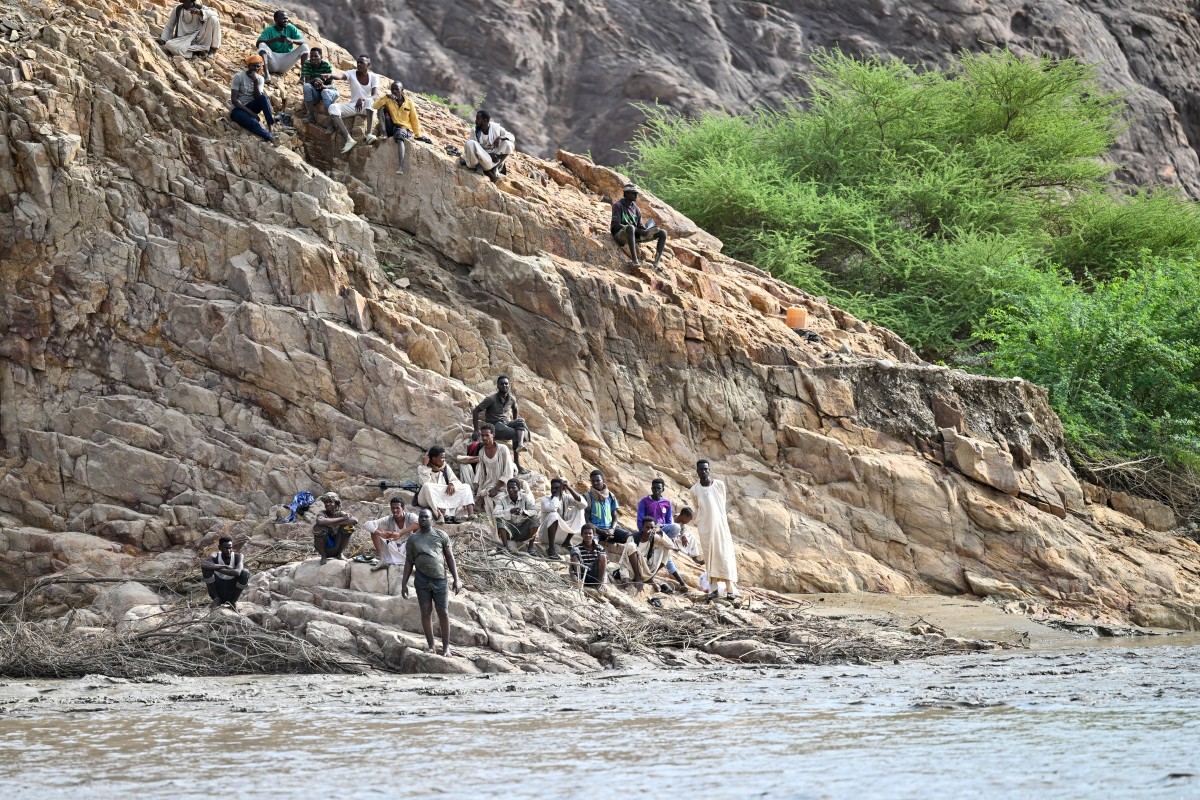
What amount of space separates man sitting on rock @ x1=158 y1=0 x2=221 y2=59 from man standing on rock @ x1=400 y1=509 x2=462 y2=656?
917 cm

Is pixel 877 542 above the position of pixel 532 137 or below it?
below

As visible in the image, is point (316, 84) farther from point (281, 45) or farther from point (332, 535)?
point (332, 535)

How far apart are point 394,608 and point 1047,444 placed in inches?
398

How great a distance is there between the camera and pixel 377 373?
1534 cm

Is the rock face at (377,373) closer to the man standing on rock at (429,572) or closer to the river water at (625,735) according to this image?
the man standing on rock at (429,572)

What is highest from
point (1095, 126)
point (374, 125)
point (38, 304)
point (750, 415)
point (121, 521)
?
point (1095, 126)

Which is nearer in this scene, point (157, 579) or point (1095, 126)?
point (157, 579)

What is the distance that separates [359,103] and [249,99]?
4.74 feet

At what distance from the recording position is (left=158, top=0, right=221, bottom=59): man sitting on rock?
56.6 feet

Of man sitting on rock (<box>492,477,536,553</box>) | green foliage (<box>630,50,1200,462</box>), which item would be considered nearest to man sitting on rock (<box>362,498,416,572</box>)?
man sitting on rock (<box>492,477,536,553</box>)

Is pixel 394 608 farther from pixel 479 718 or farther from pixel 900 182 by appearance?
pixel 900 182

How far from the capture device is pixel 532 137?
33406 mm

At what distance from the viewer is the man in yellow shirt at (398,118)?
56.7 ft

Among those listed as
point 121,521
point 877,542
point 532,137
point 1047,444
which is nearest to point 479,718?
point 121,521
